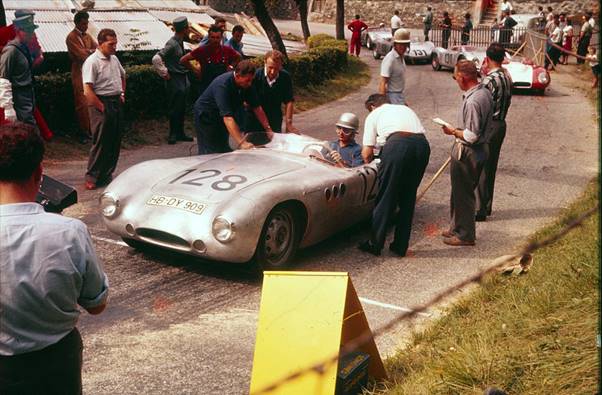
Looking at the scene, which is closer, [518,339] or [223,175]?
[518,339]

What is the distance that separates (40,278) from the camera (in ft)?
10.4

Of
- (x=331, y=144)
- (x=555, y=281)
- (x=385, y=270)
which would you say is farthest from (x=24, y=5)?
(x=555, y=281)

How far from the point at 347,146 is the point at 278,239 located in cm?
173

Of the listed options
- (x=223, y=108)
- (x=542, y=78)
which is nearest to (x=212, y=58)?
(x=223, y=108)

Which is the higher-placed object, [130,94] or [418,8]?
[130,94]

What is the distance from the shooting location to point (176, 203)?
22.6 feet

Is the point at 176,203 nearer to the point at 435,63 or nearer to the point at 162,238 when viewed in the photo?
the point at 162,238

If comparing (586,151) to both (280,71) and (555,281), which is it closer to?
(280,71)

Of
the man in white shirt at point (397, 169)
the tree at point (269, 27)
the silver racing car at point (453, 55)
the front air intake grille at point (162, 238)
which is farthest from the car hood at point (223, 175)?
the silver racing car at point (453, 55)

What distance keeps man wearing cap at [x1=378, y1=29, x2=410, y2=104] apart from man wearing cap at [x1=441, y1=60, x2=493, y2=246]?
2322 mm

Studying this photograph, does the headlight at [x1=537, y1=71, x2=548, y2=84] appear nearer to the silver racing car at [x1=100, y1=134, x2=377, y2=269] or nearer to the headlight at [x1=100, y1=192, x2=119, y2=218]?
the silver racing car at [x1=100, y1=134, x2=377, y2=269]

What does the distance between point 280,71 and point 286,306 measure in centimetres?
595

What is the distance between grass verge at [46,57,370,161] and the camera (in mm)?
11914

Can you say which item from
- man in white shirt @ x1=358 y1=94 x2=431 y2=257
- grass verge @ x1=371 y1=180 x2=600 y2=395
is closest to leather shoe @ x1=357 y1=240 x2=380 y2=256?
man in white shirt @ x1=358 y1=94 x2=431 y2=257
